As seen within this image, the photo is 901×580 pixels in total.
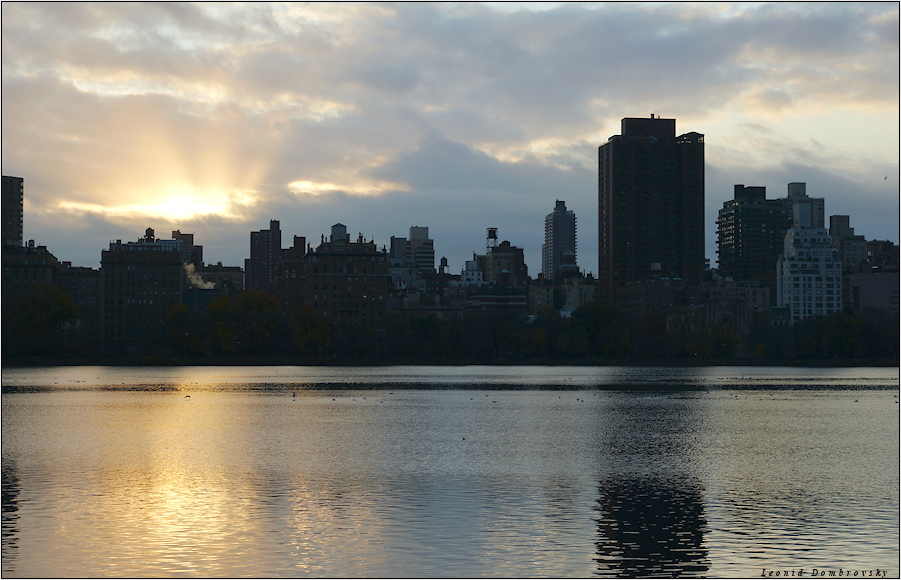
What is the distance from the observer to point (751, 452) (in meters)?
50.6

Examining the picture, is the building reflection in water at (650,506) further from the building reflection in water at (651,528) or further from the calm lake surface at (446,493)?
the calm lake surface at (446,493)

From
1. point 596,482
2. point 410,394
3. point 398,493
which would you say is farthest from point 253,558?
point 410,394

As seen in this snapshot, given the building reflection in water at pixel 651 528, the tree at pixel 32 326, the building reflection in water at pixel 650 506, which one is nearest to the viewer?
the building reflection in water at pixel 651 528

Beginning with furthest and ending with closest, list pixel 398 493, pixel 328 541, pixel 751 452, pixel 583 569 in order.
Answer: pixel 751 452
pixel 398 493
pixel 328 541
pixel 583 569

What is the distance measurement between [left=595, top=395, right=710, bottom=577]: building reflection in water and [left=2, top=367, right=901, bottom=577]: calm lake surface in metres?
0.11

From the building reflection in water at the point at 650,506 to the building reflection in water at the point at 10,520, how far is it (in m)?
14.7

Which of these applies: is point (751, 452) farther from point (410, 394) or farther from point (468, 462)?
point (410, 394)

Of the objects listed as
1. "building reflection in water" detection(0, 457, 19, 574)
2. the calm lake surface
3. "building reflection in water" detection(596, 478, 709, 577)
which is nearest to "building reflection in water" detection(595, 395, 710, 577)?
"building reflection in water" detection(596, 478, 709, 577)

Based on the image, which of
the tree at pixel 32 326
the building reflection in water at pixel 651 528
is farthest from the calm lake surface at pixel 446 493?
the tree at pixel 32 326

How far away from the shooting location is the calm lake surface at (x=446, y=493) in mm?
27062

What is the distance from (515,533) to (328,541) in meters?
5.19

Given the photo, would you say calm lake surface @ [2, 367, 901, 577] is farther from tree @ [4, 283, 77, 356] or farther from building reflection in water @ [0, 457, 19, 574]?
tree @ [4, 283, 77, 356]

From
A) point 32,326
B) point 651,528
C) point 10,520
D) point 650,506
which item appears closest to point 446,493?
point 650,506

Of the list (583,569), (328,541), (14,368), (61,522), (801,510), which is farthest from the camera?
(14,368)
